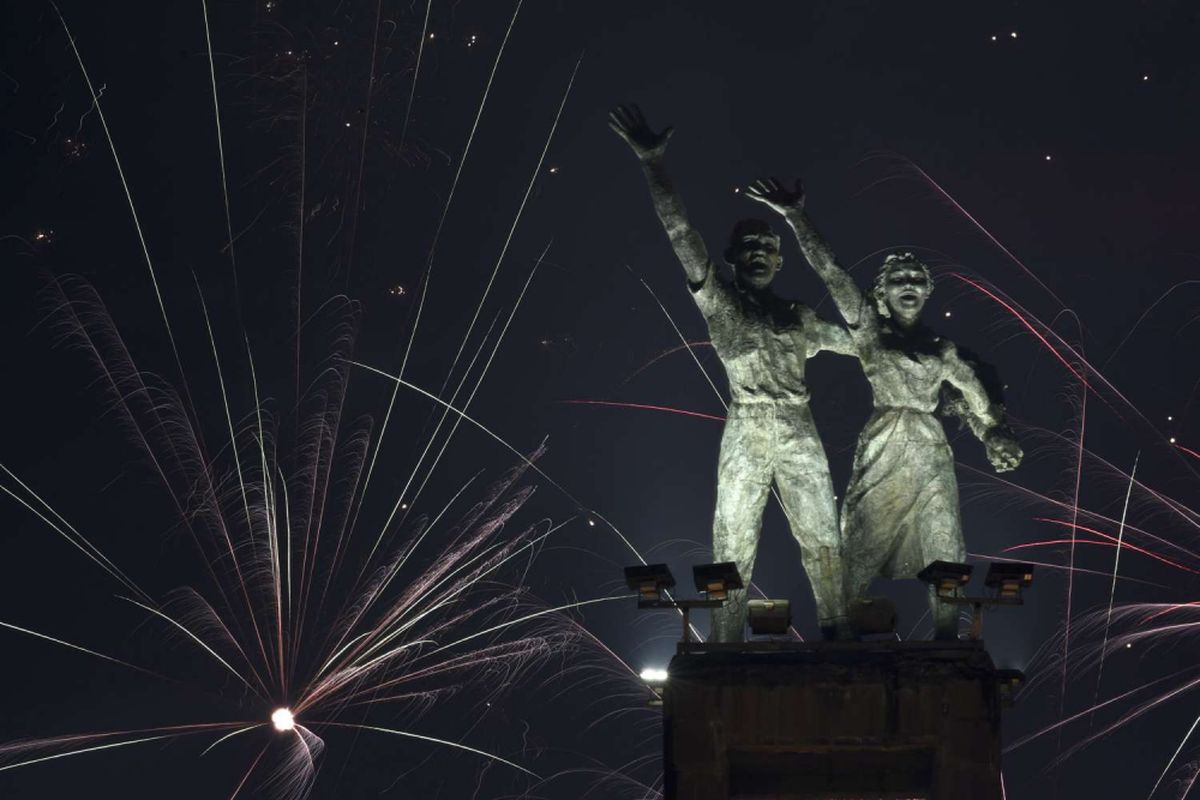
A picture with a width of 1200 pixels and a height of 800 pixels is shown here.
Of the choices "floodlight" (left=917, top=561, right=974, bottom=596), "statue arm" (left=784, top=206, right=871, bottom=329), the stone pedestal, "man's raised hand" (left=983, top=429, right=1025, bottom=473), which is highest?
"statue arm" (left=784, top=206, right=871, bottom=329)

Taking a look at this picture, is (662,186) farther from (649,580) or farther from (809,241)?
(649,580)

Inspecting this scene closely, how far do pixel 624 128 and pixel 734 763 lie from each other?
24.4ft

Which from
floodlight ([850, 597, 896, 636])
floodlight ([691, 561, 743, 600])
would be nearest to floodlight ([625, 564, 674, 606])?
floodlight ([691, 561, 743, 600])

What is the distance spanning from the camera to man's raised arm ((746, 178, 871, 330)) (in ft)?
74.0

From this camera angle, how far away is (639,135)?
2252 cm

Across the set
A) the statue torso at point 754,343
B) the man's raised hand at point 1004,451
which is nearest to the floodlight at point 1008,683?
the man's raised hand at point 1004,451

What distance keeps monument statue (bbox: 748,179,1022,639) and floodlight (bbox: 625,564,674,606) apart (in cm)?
248

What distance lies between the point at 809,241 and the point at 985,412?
2.97 meters

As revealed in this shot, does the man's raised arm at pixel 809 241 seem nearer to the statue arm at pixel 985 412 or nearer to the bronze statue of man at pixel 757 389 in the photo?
the bronze statue of man at pixel 757 389

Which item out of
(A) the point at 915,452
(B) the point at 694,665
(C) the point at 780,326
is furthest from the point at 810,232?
(B) the point at 694,665

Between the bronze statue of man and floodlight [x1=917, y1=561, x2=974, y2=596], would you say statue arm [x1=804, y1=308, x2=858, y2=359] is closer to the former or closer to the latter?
the bronze statue of man

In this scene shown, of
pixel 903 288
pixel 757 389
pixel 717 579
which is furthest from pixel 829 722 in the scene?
pixel 903 288

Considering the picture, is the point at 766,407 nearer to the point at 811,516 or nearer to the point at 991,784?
the point at 811,516

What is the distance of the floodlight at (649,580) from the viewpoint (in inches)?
822
